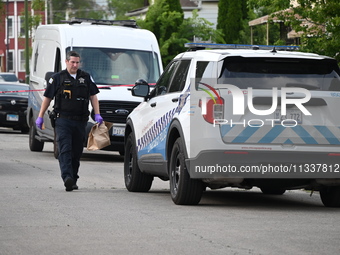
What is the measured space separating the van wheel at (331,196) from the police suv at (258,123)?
45 centimetres

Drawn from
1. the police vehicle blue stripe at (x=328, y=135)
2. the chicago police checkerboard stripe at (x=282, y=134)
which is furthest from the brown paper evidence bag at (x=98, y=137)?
the police vehicle blue stripe at (x=328, y=135)

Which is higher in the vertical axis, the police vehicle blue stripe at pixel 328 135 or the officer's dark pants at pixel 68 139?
the police vehicle blue stripe at pixel 328 135

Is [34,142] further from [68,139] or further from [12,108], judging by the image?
[68,139]

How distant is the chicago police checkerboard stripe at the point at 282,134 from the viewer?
1080cm

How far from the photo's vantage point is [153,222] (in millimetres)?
9844

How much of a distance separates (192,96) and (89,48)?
10021 mm

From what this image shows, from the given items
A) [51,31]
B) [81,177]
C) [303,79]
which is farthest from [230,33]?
[303,79]

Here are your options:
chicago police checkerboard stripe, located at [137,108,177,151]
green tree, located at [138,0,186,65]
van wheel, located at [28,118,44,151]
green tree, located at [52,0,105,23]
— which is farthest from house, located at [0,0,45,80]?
chicago police checkerboard stripe, located at [137,108,177,151]

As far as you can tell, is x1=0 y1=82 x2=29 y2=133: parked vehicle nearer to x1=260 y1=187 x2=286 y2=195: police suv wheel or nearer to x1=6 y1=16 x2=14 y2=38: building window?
x1=260 y1=187 x2=286 y2=195: police suv wheel

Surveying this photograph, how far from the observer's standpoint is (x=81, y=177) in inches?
639

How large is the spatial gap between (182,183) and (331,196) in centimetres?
181

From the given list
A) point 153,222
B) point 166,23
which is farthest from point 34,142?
point 166,23

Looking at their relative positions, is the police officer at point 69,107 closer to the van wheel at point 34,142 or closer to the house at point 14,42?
the van wheel at point 34,142

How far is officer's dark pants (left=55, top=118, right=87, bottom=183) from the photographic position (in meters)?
13.5
